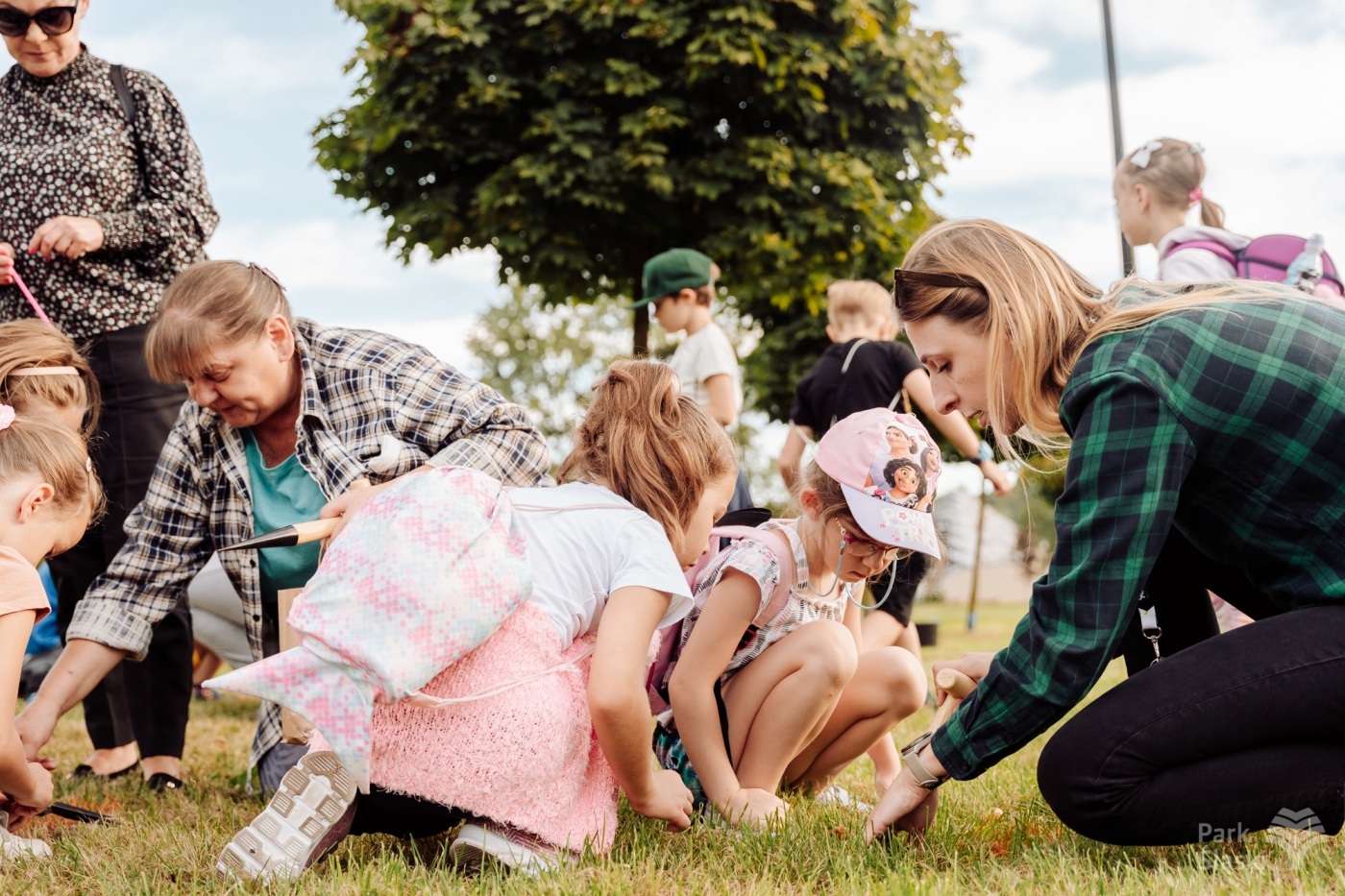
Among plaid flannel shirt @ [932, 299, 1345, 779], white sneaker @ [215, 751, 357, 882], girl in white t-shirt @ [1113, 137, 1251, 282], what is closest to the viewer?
plaid flannel shirt @ [932, 299, 1345, 779]

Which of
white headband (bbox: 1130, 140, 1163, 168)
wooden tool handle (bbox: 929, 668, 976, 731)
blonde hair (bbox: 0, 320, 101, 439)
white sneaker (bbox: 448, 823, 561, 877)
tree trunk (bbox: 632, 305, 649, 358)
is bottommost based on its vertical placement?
white sneaker (bbox: 448, 823, 561, 877)

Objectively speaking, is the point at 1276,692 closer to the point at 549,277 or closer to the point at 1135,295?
the point at 1135,295

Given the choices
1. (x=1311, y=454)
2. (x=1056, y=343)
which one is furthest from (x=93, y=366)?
(x=1311, y=454)

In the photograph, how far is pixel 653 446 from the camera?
8.06 ft

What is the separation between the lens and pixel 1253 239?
4.25m

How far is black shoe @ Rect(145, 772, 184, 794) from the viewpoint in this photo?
3.44m

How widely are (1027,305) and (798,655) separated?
1067 mm

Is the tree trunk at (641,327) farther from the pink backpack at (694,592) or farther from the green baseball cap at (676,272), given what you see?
the pink backpack at (694,592)

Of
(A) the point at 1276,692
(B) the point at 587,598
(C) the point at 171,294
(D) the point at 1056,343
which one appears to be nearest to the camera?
(A) the point at 1276,692

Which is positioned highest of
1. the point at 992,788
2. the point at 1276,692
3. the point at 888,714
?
the point at 1276,692

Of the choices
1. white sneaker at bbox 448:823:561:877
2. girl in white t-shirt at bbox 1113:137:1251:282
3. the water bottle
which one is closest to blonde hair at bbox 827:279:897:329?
girl in white t-shirt at bbox 1113:137:1251:282

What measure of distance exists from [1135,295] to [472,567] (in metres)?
1.34

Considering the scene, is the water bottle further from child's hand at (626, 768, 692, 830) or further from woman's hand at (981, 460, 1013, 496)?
child's hand at (626, 768, 692, 830)

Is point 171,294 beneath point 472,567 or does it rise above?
above
